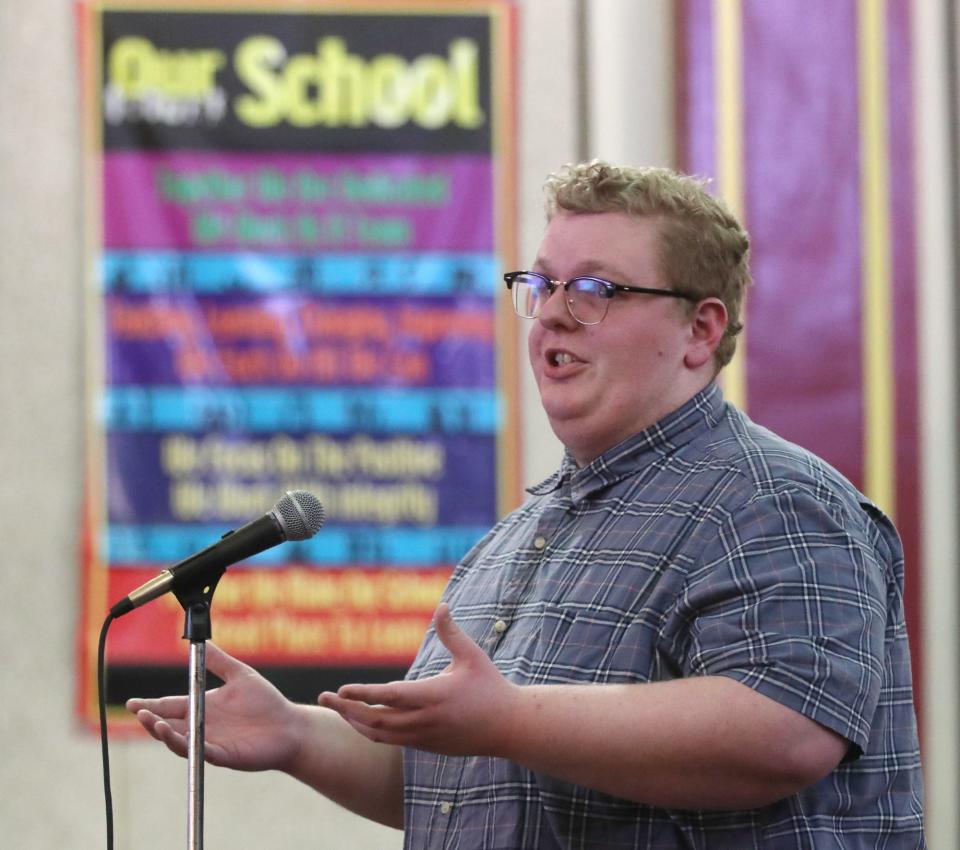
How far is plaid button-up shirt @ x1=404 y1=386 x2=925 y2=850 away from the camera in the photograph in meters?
1.37

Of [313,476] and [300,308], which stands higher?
[300,308]

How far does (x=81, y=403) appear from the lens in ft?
10.4

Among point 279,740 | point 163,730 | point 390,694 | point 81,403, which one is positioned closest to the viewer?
point 390,694

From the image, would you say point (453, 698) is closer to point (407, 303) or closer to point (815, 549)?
point (815, 549)

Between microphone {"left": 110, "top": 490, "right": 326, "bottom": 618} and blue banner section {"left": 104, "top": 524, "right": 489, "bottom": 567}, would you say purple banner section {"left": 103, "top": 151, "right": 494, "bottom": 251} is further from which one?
microphone {"left": 110, "top": 490, "right": 326, "bottom": 618}

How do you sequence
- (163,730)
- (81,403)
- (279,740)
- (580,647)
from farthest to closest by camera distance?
(81,403)
(279,740)
(163,730)
(580,647)

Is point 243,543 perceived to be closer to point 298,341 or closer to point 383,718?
point 383,718

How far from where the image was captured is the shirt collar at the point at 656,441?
162 centimetres

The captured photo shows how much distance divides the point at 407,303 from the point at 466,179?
1.04 feet

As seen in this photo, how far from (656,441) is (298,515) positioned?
1.41ft

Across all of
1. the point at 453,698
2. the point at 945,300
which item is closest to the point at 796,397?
the point at 945,300

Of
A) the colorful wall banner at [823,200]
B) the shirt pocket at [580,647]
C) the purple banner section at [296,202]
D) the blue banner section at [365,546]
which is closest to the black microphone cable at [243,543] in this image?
the shirt pocket at [580,647]

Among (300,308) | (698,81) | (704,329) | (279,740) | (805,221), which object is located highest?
(698,81)

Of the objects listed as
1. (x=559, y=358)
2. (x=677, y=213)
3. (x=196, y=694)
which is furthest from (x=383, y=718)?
(x=677, y=213)
